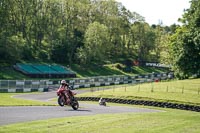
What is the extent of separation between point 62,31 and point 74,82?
1340 inches

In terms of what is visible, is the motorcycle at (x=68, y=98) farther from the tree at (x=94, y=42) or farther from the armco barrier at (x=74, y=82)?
the tree at (x=94, y=42)

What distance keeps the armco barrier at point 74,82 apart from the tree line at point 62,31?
324 inches

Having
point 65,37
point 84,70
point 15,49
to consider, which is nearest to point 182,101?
point 15,49

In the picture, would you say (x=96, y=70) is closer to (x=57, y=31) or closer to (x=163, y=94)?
(x=57, y=31)

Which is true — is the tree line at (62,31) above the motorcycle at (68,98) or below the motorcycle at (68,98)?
above

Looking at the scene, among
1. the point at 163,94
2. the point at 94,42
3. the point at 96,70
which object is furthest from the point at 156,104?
the point at 96,70

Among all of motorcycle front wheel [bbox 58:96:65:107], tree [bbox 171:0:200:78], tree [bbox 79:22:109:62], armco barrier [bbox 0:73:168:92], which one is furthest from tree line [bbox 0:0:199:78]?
motorcycle front wheel [bbox 58:96:65:107]

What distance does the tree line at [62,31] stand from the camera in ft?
253

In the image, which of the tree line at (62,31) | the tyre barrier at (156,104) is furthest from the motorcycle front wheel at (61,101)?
the tree line at (62,31)

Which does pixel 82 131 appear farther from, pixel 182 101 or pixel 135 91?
pixel 135 91

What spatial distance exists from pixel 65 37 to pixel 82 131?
79875 millimetres

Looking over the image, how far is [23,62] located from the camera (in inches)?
3105

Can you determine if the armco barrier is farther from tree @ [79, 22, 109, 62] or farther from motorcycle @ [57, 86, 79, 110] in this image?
motorcycle @ [57, 86, 79, 110]

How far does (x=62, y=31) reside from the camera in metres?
93.6
